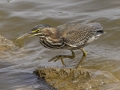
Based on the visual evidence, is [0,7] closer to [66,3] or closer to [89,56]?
[66,3]

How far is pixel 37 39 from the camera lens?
9.40 m

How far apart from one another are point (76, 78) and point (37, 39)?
10.5 ft

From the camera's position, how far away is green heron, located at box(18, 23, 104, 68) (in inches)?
258

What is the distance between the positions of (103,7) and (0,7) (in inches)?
126

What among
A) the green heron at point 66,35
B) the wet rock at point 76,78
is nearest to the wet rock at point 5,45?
the green heron at point 66,35

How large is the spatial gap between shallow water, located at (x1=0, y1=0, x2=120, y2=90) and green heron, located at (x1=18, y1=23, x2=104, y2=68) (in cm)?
65

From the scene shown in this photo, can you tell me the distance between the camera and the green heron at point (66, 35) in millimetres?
6562

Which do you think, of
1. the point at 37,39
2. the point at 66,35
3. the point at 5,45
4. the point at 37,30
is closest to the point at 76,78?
the point at 66,35

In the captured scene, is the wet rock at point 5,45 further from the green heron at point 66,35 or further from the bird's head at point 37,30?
the bird's head at point 37,30

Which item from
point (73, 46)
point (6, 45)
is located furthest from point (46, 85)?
point (6, 45)

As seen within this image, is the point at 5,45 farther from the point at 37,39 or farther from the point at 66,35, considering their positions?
the point at 66,35

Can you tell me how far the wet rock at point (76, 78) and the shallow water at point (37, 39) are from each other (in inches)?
10.0

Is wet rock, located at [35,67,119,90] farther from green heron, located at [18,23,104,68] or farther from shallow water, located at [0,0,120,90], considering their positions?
green heron, located at [18,23,104,68]

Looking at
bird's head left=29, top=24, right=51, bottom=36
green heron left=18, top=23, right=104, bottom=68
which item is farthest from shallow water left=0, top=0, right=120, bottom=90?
bird's head left=29, top=24, right=51, bottom=36
